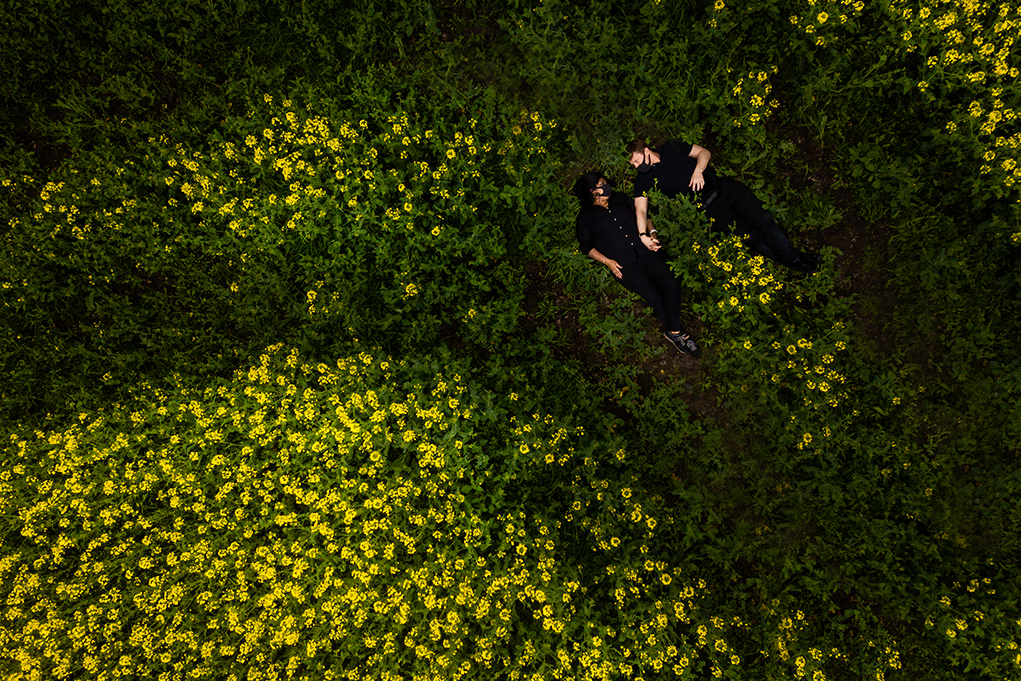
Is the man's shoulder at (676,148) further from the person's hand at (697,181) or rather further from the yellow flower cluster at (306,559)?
the yellow flower cluster at (306,559)

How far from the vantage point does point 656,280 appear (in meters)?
5.25

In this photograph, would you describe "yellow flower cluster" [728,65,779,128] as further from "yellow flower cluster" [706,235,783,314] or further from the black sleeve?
the black sleeve

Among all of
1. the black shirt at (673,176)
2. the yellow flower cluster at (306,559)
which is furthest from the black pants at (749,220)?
the yellow flower cluster at (306,559)

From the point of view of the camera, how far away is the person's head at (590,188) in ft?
16.8

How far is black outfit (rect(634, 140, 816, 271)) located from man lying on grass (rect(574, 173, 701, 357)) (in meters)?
0.35

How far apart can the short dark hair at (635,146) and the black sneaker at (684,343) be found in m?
2.08

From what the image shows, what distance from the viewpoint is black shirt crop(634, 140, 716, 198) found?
5098mm

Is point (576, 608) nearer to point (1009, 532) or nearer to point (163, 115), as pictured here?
point (1009, 532)

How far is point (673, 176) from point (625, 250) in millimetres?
916

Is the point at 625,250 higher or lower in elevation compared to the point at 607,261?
higher

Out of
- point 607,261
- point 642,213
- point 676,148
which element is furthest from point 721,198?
point 607,261

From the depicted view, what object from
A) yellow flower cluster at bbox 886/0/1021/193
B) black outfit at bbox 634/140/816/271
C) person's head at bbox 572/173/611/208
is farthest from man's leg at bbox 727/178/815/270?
yellow flower cluster at bbox 886/0/1021/193

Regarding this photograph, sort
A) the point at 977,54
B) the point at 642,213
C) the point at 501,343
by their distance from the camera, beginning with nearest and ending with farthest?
the point at 977,54 < the point at 642,213 < the point at 501,343

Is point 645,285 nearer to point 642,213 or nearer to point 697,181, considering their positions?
point 642,213
